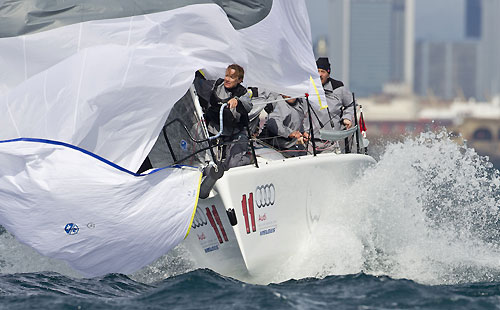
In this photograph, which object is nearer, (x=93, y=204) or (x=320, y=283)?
(x=93, y=204)

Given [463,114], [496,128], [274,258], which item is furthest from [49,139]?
[463,114]

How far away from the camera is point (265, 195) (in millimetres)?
6750

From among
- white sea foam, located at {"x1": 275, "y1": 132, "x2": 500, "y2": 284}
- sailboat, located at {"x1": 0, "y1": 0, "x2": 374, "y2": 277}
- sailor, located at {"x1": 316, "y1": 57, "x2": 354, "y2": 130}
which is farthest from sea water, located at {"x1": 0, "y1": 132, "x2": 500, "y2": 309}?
sailor, located at {"x1": 316, "y1": 57, "x2": 354, "y2": 130}

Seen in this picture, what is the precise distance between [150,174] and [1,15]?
5.45ft

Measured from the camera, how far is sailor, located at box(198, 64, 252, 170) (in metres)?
6.72

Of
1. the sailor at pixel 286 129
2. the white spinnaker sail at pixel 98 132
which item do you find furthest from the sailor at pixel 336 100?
the white spinnaker sail at pixel 98 132

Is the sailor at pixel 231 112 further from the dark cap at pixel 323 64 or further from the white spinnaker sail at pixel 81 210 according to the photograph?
the dark cap at pixel 323 64

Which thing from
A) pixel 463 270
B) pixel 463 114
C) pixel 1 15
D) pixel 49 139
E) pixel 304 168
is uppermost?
pixel 1 15

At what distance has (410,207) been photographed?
7.58 meters

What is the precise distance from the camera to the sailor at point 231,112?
672 cm

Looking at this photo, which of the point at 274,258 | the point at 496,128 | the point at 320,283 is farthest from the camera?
the point at 496,128

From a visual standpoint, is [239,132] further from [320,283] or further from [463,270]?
[463,270]

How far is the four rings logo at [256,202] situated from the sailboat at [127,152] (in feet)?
0.04

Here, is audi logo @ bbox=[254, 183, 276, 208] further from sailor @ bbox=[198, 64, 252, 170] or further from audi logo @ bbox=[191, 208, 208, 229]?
audi logo @ bbox=[191, 208, 208, 229]
